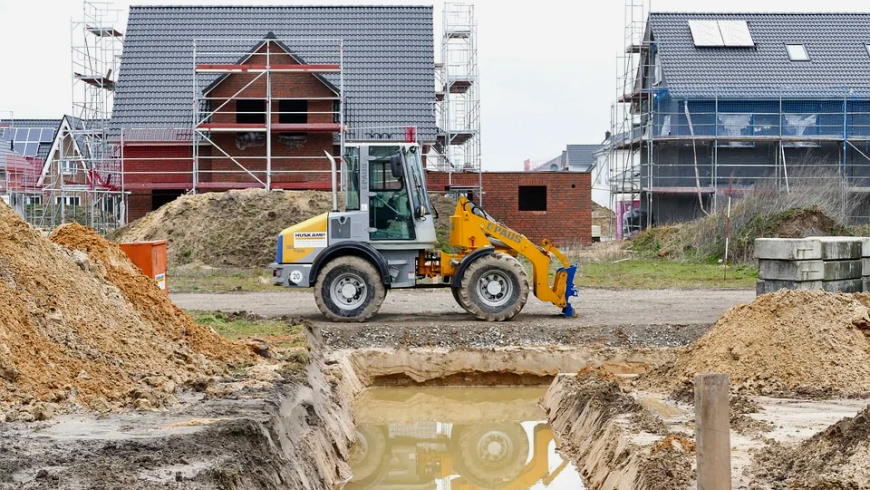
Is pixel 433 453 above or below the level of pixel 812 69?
below

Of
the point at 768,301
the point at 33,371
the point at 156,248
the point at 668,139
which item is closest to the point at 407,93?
the point at 668,139

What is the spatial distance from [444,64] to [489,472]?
27.9 metres

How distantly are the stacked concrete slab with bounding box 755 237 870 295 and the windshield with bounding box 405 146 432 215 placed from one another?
494cm

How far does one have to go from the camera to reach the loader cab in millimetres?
15953

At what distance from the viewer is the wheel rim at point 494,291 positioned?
637 inches

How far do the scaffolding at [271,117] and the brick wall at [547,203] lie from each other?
379 cm

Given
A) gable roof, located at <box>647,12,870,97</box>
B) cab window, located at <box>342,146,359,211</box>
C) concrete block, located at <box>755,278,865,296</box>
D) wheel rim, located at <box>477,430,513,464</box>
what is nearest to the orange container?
cab window, located at <box>342,146,359,211</box>

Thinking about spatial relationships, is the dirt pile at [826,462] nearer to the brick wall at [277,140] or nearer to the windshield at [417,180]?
the windshield at [417,180]

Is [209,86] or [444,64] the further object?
[444,64]

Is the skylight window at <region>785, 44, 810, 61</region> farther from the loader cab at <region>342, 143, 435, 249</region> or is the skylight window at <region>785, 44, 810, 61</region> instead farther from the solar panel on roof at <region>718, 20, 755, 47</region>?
the loader cab at <region>342, 143, 435, 249</region>

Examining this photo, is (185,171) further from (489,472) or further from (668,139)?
(489,472)

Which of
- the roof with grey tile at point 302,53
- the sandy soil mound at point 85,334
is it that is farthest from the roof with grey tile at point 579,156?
the sandy soil mound at point 85,334

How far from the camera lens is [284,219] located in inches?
1101

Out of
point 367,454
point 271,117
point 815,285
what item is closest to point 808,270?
point 815,285
